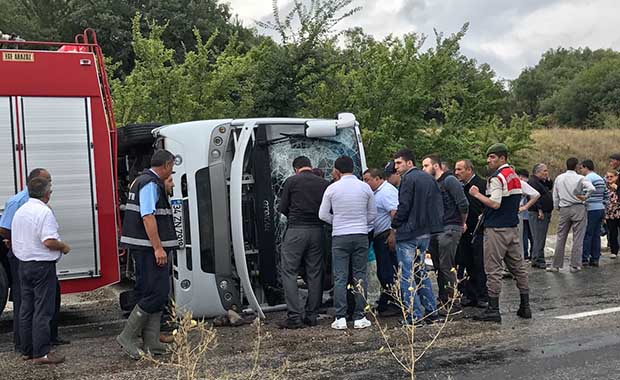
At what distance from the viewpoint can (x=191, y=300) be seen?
7672mm

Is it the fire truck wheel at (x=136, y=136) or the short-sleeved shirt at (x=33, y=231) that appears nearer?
the short-sleeved shirt at (x=33, y=231)

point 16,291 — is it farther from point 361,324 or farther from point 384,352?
point 384,352

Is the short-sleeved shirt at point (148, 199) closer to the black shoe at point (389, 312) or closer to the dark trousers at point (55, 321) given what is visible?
the dark trousers at point (55, 321)

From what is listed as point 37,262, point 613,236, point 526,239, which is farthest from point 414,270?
point 613,236

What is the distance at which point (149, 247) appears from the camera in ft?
21.1

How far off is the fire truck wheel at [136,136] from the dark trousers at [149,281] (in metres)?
2.45

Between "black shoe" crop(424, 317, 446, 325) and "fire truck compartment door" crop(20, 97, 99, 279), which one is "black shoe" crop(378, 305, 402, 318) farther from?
"fire truck compartment door" crop(20, 97, 99, 279)

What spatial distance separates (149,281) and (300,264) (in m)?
1.86

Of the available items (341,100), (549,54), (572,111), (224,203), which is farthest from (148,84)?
(549,54)

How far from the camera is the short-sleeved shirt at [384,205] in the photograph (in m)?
8.22

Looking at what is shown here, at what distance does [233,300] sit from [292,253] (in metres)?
0.88

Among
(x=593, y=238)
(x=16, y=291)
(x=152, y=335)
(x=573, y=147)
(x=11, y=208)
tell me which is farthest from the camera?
(x=573, y=147)

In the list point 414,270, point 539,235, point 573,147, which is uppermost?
point 573,147

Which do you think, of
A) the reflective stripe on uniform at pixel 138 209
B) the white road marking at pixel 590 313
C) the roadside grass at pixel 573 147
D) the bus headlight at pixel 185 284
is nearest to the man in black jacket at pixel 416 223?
the white road marking at pixel 590 313
